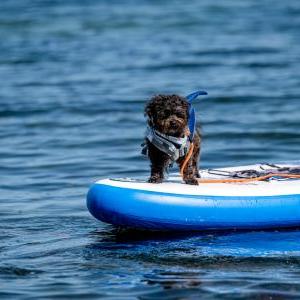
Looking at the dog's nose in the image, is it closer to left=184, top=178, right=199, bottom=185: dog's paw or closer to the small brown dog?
the small brown dog

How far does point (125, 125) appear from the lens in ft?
50.7

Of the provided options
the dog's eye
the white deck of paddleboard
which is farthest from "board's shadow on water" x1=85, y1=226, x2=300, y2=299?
the dog's eye

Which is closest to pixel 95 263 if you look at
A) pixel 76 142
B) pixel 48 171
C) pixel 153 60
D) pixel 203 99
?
pixel 48 171

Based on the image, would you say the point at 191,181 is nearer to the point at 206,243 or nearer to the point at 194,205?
the point at 194,205

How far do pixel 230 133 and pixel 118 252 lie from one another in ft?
20.0

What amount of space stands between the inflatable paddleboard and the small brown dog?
152mm

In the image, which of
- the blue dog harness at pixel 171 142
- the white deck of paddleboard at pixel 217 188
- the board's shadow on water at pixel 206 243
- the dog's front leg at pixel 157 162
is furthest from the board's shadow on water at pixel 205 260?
the blue dog harness at pixel 171 142

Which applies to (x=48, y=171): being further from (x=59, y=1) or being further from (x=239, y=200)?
(x=59, y=1)

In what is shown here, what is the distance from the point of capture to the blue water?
7.96 m

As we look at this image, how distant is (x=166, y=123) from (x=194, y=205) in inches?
28.1

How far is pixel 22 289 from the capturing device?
303 inches

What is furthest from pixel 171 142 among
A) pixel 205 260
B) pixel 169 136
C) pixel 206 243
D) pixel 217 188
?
pixel 205 260

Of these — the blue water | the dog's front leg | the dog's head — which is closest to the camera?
the blue water

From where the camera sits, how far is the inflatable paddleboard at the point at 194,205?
8.78 metres
